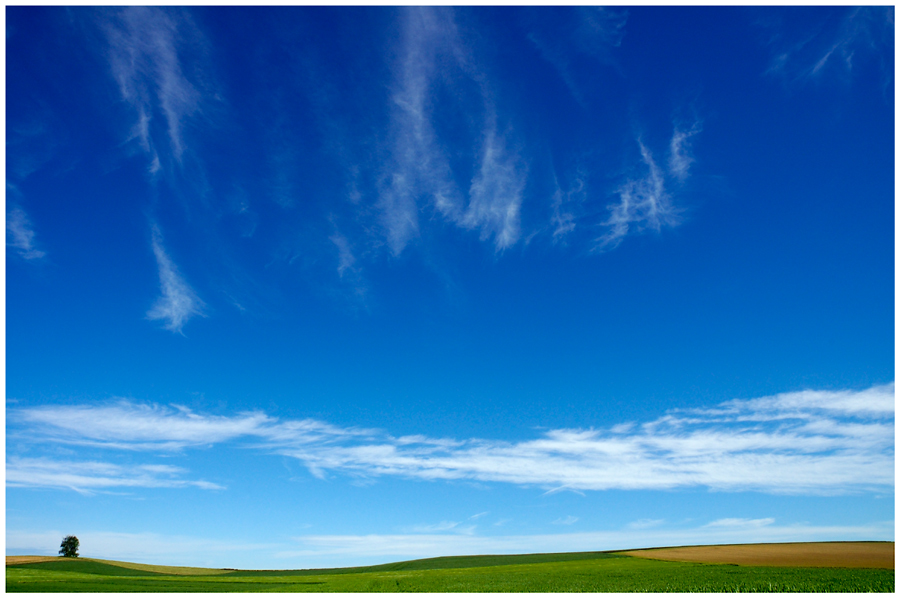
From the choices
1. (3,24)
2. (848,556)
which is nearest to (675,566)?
(848,556)

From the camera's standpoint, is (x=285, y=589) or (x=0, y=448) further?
(x=285, y=589)

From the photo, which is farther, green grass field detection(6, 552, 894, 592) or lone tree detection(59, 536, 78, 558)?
lone tree detection(59, 536, 78, 558)

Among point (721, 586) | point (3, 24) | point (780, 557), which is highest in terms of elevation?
point (3, 24)

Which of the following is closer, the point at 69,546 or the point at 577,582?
the point at 577,582

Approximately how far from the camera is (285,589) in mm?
47344

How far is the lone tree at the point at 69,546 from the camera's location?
109500mm

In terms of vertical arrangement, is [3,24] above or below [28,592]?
above

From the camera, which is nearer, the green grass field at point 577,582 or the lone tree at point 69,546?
the green grass field at point 577,582

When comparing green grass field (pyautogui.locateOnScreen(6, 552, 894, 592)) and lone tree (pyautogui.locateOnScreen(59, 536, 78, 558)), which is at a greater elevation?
green grass field (pyautogui.locateOnScreen(6, 552, 894, 592))

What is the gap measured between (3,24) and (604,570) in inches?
2772

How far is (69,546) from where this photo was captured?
111438 mm

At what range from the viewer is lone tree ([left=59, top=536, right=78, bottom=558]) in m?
110

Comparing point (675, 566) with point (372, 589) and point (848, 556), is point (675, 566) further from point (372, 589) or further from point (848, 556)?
point (372, 589)

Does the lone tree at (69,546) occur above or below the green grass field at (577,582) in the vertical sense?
below
